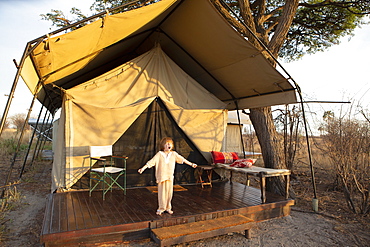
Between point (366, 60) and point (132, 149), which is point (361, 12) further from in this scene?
point (132, 149)

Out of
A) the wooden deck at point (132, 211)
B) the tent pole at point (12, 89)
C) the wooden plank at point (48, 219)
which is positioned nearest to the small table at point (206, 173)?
the wooden deck at point (132, 211)

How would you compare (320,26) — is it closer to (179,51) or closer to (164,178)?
(179,51)

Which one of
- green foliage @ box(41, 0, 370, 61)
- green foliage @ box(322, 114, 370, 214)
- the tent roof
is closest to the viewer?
the tent roof

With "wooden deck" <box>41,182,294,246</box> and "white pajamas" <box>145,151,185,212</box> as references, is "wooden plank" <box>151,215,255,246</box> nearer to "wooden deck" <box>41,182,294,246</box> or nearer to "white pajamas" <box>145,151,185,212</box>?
"wooden deck" <box>41,182,294,246</box>

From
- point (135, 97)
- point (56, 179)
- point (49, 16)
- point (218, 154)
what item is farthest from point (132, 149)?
point (49, 16)

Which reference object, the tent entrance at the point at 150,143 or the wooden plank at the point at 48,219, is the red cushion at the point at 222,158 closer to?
the tent entrance at the point at 150,143

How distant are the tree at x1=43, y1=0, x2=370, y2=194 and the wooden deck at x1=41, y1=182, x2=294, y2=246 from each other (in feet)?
3.94

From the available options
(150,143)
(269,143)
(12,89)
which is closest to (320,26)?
(269,143)

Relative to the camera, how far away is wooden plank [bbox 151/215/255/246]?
278cm

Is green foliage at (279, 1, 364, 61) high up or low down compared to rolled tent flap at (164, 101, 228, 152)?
up

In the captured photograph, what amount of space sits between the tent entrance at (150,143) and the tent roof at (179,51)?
1231 millimetres

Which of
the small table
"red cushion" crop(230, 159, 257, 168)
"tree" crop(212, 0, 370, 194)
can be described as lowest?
the small table

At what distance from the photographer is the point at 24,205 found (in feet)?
14.4

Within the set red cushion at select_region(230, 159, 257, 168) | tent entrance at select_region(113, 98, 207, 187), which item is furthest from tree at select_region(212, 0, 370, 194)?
tent entrance at select_region(113, 98, 207, 187)
